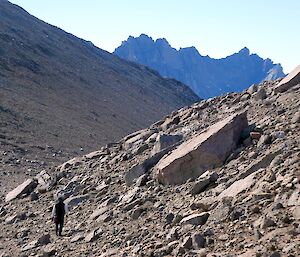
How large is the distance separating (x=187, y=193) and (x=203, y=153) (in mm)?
1192

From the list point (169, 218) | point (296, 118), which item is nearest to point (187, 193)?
point (169, 218)

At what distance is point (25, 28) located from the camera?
3585 inches

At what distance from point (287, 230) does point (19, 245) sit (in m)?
7.38

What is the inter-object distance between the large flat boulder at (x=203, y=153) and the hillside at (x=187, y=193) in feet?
0.07

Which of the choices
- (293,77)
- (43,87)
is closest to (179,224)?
(293,77)

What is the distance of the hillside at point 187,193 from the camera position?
29.4 feet

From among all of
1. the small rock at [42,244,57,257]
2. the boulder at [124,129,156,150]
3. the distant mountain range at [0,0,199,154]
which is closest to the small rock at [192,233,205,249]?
the small rock at [42,244,57,257]

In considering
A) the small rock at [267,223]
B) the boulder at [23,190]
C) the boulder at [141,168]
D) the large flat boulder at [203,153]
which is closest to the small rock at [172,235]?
the small rock at [267,223]

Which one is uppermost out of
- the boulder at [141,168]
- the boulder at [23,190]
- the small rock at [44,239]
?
the boulder at [23,190]

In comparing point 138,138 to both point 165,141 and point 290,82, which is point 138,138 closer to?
point 165,141

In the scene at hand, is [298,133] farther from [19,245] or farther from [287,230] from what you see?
[19,245]

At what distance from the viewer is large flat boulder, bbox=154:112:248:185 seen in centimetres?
1266

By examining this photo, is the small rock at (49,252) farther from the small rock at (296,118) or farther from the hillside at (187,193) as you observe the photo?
the small rock at (296,118)

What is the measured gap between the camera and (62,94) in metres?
65.9
